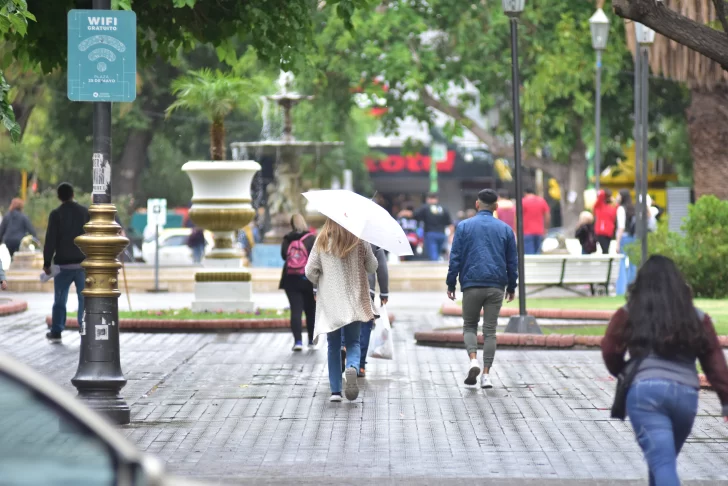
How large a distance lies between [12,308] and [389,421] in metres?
12.8

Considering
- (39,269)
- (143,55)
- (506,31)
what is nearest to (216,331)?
(143,55)

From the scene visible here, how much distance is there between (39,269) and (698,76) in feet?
48.0

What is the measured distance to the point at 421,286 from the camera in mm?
30750

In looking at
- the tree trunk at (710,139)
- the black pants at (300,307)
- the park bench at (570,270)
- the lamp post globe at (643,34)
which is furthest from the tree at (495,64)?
the black pants at (300,307)

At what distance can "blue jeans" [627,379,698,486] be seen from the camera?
19.5 feet

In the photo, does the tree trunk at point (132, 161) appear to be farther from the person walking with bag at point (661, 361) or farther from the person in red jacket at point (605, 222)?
the person walking with bag at point (661, 361)

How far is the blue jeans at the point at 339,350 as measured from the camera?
38.4ft

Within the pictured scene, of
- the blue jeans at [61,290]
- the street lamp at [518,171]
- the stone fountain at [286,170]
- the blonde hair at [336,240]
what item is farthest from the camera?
the stone fountain at [286,170]

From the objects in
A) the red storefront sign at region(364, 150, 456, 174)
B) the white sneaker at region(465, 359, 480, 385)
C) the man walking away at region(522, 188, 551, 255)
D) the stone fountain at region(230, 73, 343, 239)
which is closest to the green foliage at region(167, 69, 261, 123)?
the man walking away at region(522, 188, 551, 255)

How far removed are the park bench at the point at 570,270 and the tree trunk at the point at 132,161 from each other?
1029 inches

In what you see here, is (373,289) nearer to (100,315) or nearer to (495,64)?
(100,315)

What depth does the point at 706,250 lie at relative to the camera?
22.2 metres

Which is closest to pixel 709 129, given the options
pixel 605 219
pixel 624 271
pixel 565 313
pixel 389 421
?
pixel 605 219

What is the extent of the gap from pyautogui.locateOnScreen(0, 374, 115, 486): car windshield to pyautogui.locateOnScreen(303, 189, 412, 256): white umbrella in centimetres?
794
